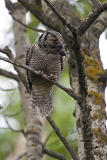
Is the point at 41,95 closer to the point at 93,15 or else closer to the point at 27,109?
the point at 27,109

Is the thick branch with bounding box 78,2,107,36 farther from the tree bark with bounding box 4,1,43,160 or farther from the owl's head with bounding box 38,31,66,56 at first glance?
the tree bark with bounding box 4,1,43,160

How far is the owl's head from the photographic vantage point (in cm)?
365

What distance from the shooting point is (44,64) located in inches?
163

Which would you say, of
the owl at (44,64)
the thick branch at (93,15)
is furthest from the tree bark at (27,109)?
the thick branch at (93,15)

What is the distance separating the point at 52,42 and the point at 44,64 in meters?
0.37

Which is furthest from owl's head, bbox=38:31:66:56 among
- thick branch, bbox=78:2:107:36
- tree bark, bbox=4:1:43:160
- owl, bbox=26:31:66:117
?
thick branch, bbox=78:2:107:36

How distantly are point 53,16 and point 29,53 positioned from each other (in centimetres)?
53

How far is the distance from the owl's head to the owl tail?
513 millimetres

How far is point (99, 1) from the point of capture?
103 inches

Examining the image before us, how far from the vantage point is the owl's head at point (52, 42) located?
3649mm

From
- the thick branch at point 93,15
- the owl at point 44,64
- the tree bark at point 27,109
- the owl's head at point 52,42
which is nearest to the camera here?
the thick branch at point 93,15

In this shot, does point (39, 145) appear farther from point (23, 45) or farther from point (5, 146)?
point (5, 146)

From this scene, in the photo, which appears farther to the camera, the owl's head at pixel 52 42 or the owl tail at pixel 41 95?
the owl tail at pixel 41 95

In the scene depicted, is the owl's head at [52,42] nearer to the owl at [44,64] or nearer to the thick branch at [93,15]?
the owl at [44,64]
